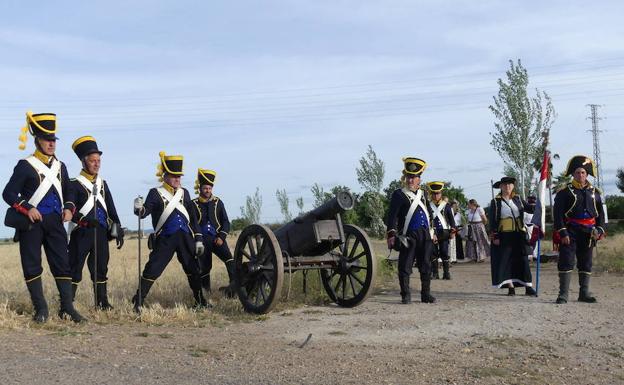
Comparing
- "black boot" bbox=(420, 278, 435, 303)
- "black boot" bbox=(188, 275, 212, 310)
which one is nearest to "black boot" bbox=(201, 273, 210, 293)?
"black boot" bbox=(188, 275, 212, 310)

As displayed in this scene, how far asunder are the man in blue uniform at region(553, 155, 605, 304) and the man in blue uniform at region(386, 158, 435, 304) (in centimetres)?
174

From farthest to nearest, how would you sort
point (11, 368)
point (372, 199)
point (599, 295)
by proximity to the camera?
point (372, 199) < point (599, 295) < point (11, 368)

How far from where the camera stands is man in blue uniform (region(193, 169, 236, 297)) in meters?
10.5

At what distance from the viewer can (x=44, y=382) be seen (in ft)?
17.4

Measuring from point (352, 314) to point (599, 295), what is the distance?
4.03 meters

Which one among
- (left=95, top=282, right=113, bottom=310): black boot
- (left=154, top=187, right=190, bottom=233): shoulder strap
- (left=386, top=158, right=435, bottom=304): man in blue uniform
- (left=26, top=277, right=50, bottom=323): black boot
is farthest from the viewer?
(left=386, top=158, right=435, bottom=304): man in blue uniform

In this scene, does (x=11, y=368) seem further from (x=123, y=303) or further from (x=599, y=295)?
(x=599, y=295)

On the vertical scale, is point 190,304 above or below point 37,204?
below

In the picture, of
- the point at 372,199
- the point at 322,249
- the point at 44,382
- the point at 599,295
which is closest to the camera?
the point at 44,382

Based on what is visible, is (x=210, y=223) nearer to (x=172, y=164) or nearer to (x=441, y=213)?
(x=172, y=164)

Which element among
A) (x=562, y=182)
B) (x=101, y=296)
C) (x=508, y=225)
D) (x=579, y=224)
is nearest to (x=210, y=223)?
(x=101, y=296)

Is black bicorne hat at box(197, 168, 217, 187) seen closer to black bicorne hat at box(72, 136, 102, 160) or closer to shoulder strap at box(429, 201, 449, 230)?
black bicorne hat at box(72, 136, 102, 160)

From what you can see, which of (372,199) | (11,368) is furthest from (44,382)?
(372,199)

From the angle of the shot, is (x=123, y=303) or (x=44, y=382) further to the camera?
(x=123, y=303)
